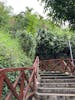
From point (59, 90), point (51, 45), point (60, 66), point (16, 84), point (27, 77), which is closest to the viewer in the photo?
point (16, 84)

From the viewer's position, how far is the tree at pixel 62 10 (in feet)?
25.1

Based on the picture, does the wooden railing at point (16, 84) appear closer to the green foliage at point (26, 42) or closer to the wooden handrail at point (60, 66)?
the wooden handrail at point (60, 66)

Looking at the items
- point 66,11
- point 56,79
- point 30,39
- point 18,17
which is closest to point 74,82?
point 56,79

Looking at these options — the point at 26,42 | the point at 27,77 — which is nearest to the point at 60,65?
the point at 26,42

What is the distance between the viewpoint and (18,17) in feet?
66.2

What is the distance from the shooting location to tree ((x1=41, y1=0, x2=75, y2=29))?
7645 mm

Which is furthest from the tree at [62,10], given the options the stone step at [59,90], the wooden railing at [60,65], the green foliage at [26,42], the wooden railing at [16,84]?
the green foliage at [26,42]

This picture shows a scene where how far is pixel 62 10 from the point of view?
7.74m

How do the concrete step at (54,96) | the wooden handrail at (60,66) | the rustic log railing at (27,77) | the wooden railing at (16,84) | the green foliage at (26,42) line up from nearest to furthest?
the wooden railing at (16,84) → the rustic log railing at (27,77) → the concrete step at (54,96) → the wooden handrail at (60,66) → the green foliage at (26,42)

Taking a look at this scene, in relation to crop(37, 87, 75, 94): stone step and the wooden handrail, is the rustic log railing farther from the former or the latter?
crop(37, 87, 75, 94): stone step

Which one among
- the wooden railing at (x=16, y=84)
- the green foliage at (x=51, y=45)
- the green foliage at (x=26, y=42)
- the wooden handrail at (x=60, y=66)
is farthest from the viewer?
the green foliage at (x=51, y=45)

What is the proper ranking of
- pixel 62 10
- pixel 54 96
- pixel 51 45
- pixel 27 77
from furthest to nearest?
pixel 51 45
pixel 27 77
pixel 62 10
pixel 54 96

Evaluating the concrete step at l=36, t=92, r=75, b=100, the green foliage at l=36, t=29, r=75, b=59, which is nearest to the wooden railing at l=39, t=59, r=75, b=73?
the concrete step at l=36, t=92, r=75, b=100

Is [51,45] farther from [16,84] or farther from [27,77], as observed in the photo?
[16,84]
